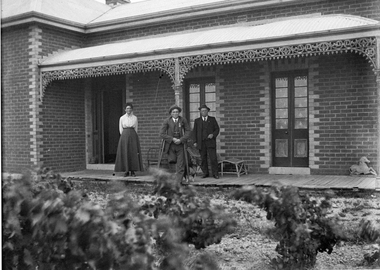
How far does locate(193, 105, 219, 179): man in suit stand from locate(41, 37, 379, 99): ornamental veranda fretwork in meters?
1.15

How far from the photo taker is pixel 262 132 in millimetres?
11164

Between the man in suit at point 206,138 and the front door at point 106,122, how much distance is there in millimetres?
3522

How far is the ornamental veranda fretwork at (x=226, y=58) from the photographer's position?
849 centimetres

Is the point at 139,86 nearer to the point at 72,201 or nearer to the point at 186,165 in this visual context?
the point at 186,165

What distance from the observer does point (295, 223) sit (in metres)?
3.58

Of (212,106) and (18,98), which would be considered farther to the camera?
(18,98)

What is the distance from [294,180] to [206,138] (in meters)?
2.34

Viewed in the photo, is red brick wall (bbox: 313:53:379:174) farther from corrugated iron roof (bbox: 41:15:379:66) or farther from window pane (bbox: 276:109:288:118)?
corrugated iron roof (bbox: 41:15:379:66)

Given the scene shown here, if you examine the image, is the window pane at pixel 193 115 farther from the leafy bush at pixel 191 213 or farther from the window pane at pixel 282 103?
the leafy bush at pixel 191 213

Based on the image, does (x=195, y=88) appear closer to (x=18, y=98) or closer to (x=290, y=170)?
(x=290, y=170)

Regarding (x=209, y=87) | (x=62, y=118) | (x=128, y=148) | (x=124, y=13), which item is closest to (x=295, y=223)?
(x=128, y=148)

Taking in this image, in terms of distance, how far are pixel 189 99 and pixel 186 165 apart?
2755 millimetres

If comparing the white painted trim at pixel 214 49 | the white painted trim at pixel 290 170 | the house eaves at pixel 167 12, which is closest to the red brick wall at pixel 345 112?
the white painted trim at pixel 290 170

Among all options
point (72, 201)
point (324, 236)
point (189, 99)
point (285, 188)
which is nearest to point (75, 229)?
point (72, 201)
